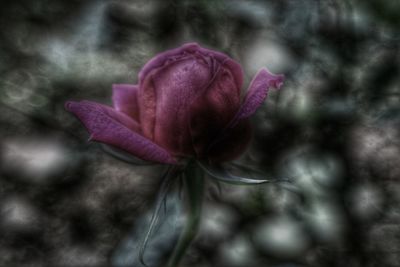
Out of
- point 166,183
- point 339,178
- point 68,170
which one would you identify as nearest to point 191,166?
point 166,183

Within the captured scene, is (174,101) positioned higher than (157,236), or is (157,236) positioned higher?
(174,101)

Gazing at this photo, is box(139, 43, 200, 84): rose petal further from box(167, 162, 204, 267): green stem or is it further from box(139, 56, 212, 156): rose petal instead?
box(167, 162, 204, 267): green stem

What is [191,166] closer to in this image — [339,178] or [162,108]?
[162,108]

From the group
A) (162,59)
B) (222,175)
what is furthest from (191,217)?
(162,59)

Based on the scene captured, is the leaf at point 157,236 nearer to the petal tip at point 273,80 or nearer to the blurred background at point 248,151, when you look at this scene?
the blurred background at point 248,151

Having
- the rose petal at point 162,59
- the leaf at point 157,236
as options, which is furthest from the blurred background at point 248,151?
the rose petal at point 162,59

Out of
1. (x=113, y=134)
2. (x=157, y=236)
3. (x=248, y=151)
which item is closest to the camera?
(x=113, y=134)

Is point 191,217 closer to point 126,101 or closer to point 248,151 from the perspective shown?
point 126,101
